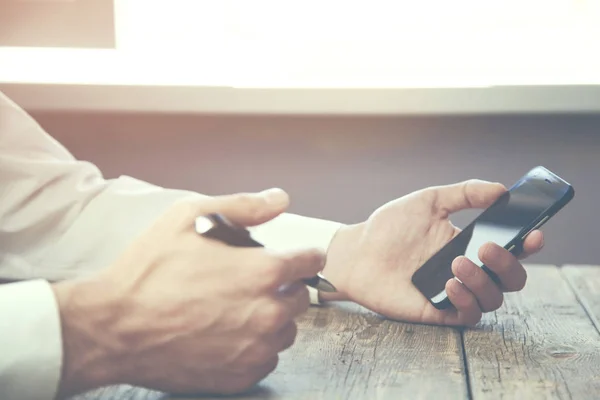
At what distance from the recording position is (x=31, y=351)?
55 cm

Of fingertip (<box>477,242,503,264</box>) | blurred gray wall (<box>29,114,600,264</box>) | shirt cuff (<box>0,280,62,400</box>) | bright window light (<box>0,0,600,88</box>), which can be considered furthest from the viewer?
blurred gray wall (<box>29,114,600,264</box>)

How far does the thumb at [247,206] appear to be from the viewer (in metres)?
0.59

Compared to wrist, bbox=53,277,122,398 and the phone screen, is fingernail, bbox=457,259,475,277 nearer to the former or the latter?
the phone screen

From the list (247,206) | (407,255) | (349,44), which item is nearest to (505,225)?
(407,255)

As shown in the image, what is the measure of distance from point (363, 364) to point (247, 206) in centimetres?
18

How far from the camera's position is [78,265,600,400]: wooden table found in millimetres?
617

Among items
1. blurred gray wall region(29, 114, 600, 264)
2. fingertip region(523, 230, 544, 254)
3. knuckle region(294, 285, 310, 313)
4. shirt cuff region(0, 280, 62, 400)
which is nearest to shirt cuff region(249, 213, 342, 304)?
fingertip region(523, 230, 544, 254)

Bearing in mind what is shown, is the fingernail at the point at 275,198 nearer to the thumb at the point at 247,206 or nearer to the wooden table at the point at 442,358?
the thumb at the point at 247,206

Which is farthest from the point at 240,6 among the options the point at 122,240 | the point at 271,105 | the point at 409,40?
the point at 122,240

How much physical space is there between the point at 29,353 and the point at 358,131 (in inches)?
44.0

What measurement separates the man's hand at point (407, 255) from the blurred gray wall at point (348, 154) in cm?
65

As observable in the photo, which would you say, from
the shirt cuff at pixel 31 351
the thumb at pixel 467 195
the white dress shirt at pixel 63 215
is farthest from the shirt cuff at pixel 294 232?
the shirt cuff at pixel 31 351

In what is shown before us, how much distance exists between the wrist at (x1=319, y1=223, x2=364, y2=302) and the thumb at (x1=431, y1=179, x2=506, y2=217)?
3.8 inches

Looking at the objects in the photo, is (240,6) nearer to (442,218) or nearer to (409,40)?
(409,40)
